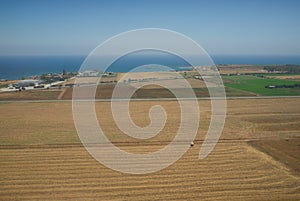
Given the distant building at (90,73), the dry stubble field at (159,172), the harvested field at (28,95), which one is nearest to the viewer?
the dry stubble field at (159,172)

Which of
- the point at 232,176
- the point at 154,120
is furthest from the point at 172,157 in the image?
the point at 154,120

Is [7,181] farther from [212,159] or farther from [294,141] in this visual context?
[294,141]

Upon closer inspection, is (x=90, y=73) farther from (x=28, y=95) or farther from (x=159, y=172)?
(x=159, y=172)

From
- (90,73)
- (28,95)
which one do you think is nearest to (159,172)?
(28,95)

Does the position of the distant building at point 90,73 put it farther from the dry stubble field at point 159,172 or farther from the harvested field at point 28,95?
the dry stubble field at point 159,172

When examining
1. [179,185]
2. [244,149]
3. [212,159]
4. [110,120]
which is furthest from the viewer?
[110,120]

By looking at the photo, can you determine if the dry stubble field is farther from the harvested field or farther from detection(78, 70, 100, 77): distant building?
detection(78, 70, 100, 77): distant building

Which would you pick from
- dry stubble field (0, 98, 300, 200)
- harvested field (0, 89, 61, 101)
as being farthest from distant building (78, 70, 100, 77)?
dry stubble field (0, 98, 300, 200)

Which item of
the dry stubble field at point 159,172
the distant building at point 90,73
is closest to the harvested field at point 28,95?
the dry stubble field at point 159,172
